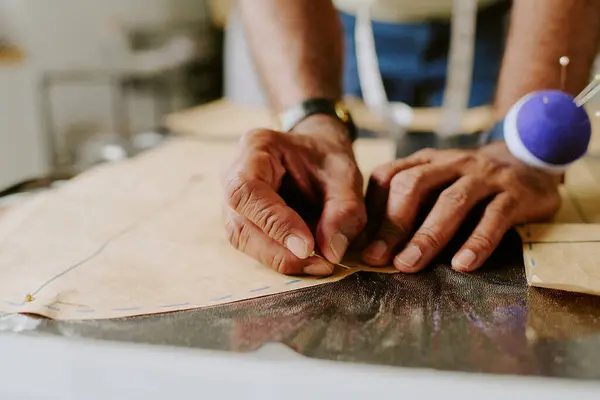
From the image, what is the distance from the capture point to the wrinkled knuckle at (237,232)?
479mm

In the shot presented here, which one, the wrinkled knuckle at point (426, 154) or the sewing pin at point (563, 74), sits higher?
the sewing pin at point (563, 74)

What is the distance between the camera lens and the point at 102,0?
1.77 meters

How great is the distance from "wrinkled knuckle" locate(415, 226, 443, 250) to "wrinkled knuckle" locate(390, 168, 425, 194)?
0.04 m

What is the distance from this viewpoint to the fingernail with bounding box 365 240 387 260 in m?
0.47

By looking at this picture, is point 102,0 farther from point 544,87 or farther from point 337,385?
point 337,385

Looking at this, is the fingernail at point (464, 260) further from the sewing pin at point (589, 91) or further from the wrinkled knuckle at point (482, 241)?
the sewing pin at point (589, 91)

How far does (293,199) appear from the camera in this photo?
53 cm

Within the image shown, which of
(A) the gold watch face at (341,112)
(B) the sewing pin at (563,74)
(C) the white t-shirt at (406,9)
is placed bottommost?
(A) the gold watch face at (341,112)

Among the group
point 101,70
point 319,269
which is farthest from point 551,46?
point 101,70

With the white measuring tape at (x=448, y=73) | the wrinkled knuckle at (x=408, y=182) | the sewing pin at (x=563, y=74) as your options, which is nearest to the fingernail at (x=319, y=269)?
the wrinkled knuckle at (x=408, y=182)

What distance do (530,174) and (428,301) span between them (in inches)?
7.7

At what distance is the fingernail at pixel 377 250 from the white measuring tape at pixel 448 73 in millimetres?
497

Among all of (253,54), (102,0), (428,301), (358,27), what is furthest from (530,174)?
(102,0)

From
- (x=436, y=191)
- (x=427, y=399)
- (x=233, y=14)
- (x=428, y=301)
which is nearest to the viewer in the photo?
(x=427, y=399)
